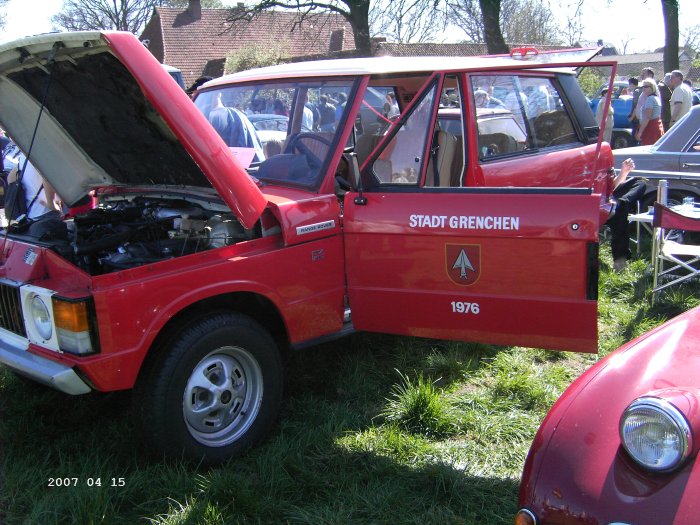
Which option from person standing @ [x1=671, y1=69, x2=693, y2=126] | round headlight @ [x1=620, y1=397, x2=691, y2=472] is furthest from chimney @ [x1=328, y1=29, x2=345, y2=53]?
round headlight @ [x1=620, y1=397, x2=691, y2=472]

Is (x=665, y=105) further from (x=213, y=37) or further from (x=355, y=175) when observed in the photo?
(x=213, y=37)

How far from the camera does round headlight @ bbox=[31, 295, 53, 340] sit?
2916mm

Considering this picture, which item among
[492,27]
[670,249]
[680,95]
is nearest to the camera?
[670,249]

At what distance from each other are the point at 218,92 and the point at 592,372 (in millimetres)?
3241

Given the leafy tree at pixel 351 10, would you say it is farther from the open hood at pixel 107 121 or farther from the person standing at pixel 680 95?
the open hood at pixel 107 121

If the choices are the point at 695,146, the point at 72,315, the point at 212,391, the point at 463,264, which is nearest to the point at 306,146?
the point at 463,264

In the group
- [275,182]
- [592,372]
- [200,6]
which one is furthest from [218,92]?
[200,6]

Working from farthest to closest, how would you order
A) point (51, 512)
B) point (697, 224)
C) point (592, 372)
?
1. point (697, 224)
2. point (51, 512)
3. point (592, 372)

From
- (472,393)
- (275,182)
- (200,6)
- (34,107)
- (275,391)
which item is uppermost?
(200,6)

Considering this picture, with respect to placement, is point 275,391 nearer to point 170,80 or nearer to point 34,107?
point 170,80

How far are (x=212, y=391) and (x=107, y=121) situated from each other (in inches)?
69.1

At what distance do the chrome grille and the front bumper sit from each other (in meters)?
0.04

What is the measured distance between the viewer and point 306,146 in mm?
3879

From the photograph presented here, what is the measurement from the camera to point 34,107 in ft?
12.7
